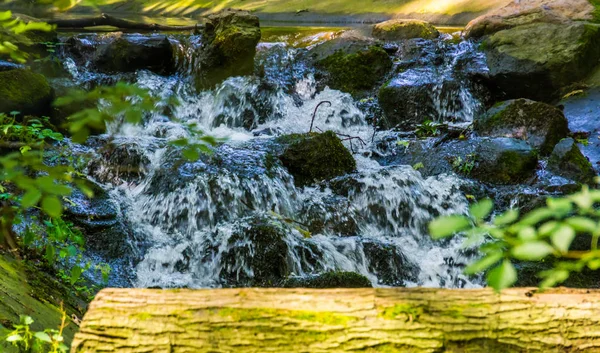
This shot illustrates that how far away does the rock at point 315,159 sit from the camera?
6.38 metres

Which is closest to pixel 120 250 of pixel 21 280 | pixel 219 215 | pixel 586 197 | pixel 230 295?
pixel 219 215

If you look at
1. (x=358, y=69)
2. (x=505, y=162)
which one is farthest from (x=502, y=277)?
(x=358, y=69)

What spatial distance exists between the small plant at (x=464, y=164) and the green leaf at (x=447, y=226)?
5.72 meters

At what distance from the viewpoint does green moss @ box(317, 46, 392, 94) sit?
9422 millimetres

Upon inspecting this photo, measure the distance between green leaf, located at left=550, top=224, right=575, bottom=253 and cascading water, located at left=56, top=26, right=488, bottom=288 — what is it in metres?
3.21

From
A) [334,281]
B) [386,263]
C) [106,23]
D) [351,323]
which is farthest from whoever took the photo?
[106,23]

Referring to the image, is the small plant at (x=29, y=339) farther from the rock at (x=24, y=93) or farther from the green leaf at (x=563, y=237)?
the rock at (x=24, y=93)

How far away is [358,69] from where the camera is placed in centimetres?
959

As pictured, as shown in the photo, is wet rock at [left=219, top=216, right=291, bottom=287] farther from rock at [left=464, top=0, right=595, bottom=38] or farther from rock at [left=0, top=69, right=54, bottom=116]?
rock at [left=464, top=0, right=595, bottom=38]

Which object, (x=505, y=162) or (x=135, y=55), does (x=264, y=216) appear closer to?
(x=505, y=162)

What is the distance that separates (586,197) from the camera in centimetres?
110

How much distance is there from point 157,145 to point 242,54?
10.5ft

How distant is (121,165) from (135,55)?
13.7 feet

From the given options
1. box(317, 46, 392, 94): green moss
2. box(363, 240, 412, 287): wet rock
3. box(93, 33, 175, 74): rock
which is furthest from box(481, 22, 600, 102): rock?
box(93, 33, 175, 74): rock
